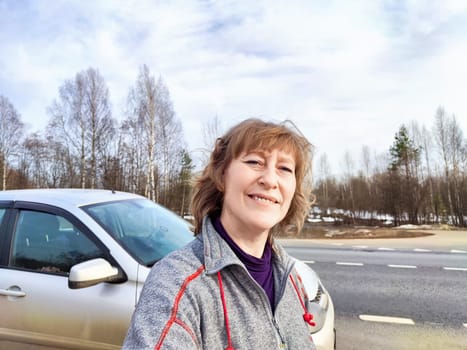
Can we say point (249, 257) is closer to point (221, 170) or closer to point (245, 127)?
point (221, 170)

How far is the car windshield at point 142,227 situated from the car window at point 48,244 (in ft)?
0.62

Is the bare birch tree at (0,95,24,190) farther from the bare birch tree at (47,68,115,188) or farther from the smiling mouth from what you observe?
the smiling mouth

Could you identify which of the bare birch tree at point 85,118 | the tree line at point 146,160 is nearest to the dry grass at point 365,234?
the tree line at point 146,160

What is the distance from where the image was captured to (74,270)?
1.73 m

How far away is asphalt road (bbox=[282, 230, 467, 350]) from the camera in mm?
3438

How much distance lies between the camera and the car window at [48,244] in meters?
2.21

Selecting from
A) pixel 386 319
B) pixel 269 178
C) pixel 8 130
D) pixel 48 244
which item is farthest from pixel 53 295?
pixel 8 130

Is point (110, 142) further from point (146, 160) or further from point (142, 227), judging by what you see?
point (142, 227)

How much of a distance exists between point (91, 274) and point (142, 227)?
0.87 metres

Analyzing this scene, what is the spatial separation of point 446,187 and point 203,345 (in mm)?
39367

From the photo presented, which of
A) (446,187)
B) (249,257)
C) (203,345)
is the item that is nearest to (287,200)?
(249,257)

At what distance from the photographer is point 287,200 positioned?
4.04 feet

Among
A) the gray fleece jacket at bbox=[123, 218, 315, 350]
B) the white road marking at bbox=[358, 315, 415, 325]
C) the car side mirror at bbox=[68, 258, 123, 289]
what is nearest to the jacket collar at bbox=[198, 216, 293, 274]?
the gray fleece jacket at bbox=[123, 218, 315, 350]

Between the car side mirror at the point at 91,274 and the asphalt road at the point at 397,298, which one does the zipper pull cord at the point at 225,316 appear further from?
the asphalt road at the point at 397,298
